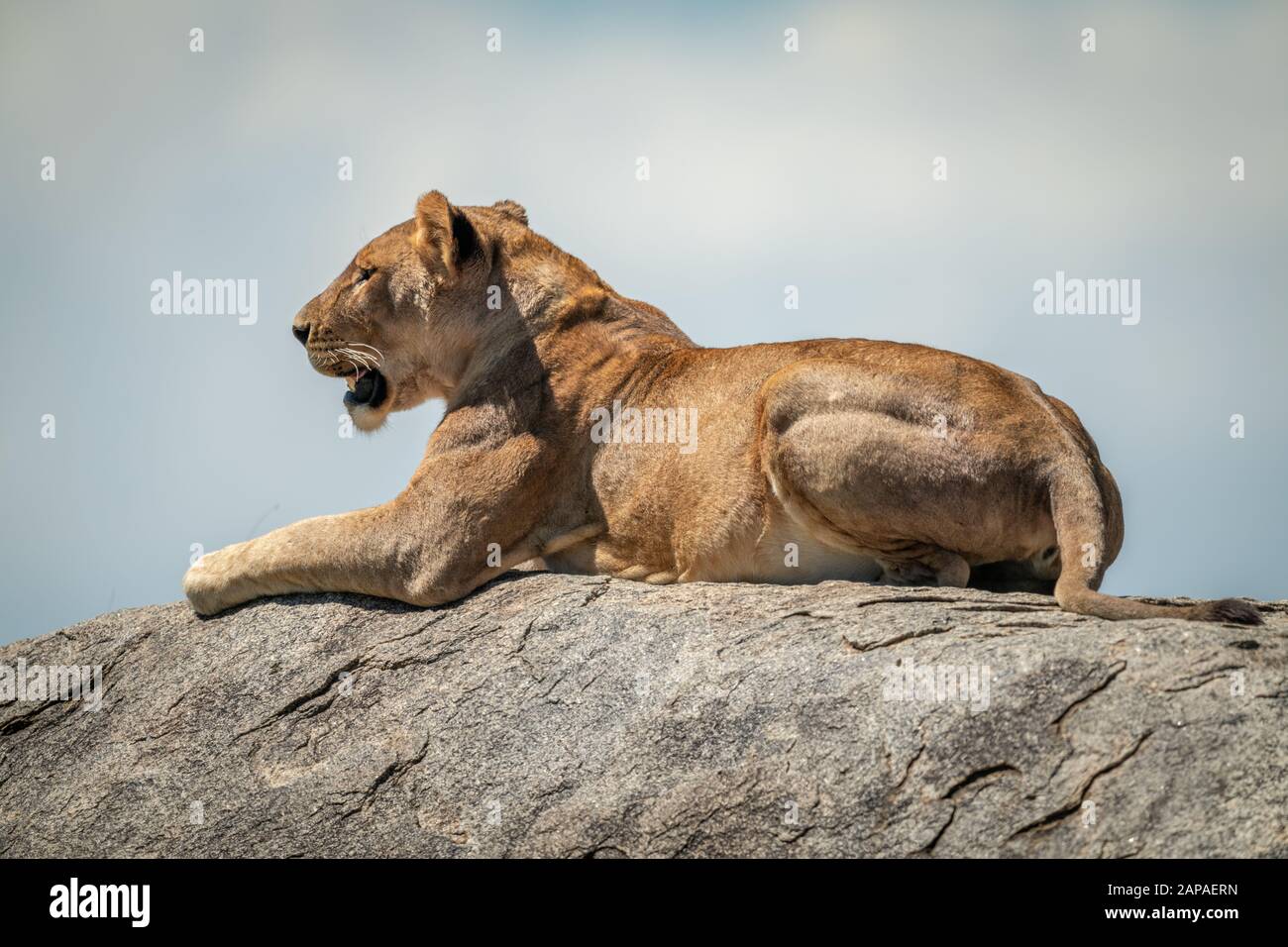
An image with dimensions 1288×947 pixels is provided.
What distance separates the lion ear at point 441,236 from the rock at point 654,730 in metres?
2.58

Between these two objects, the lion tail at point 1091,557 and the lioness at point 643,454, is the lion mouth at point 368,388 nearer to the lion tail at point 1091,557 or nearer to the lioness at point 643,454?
the lioness at point 643,454

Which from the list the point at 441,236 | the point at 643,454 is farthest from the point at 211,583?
the point at 643,454

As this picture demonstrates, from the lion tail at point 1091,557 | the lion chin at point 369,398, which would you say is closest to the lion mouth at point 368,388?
the lion chin at point 369,398

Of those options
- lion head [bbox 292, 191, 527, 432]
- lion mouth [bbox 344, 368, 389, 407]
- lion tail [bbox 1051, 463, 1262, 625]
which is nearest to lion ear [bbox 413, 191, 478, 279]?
lion head [bbox 292, 191, 527, 432]

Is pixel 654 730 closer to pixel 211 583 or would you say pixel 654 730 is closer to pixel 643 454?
pixel 643 454

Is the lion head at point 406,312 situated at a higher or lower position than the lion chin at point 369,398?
higher

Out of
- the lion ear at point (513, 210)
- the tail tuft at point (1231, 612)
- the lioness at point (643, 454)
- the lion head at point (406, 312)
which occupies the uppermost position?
the lion ear at point (513, 210)

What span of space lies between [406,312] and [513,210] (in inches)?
60.0

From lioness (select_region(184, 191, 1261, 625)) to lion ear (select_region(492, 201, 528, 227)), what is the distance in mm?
129

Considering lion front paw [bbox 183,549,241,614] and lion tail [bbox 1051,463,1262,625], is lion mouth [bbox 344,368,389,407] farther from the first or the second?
lion tail [bbox 1051,463,1262,625]

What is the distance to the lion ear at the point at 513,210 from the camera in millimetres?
12664

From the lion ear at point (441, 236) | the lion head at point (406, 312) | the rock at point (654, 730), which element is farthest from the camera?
the lion head at point (406, 312)
